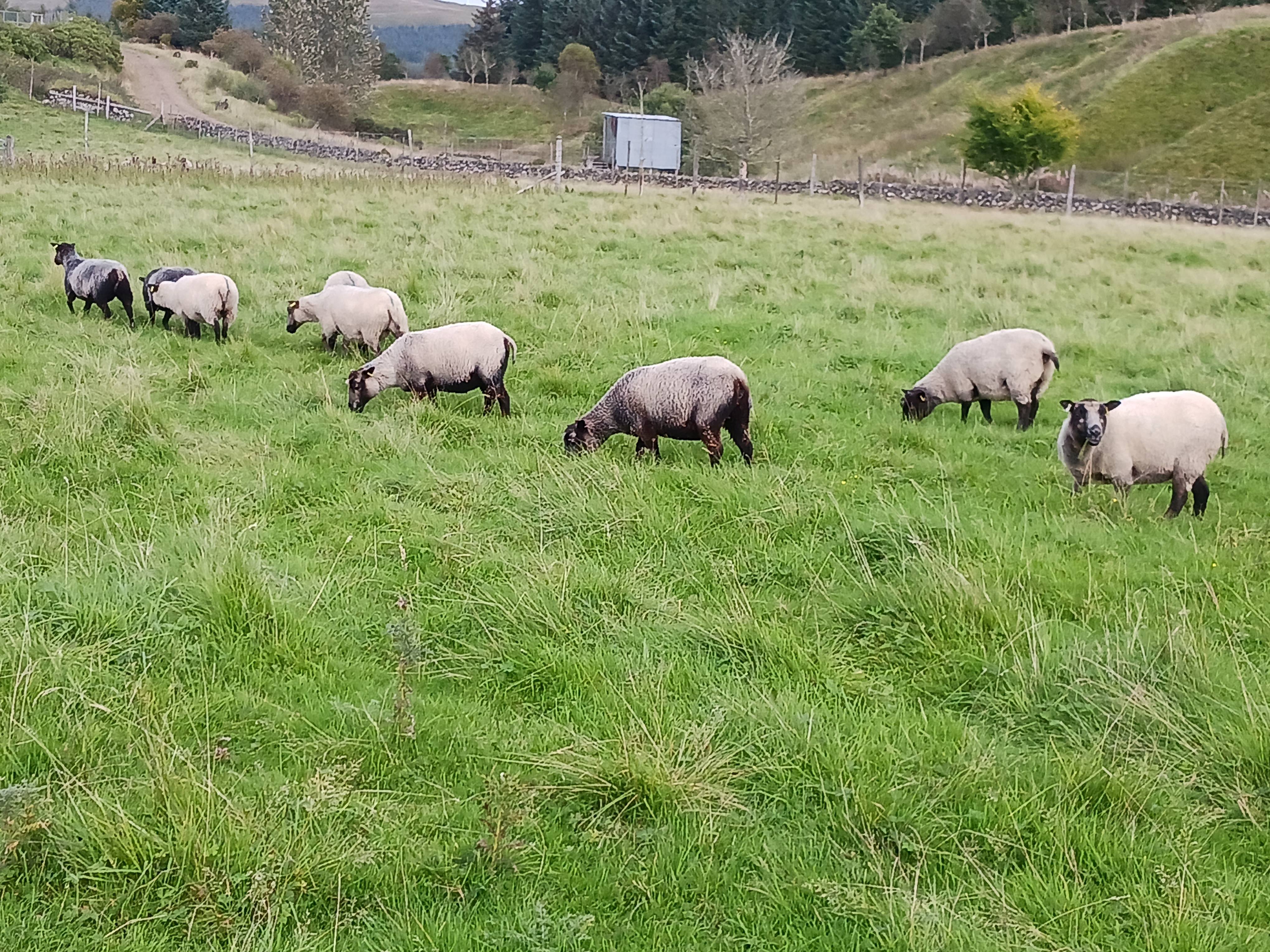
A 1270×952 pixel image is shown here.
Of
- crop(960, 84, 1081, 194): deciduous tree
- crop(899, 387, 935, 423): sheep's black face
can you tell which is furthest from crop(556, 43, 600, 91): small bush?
crop(899, 387, 935, 423): sheep's black face

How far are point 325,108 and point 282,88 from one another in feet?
10.4

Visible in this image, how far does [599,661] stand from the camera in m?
4.45

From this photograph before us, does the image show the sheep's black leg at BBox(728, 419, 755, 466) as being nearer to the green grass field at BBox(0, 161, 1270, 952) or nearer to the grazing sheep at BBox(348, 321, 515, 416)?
the green grass field at BBox(0, 161, 1270, 952)

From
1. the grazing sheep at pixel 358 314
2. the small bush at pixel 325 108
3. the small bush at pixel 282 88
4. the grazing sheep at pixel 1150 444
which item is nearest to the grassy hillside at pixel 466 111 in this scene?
the small bush at pixel 325 108

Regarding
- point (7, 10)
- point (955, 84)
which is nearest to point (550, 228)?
point (955, 84)

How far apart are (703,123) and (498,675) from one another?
53.0 metres

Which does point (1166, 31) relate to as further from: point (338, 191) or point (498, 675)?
point (498, 675)

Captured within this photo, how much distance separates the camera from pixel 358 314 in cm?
1023

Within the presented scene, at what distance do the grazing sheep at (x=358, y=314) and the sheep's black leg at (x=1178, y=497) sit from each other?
7.14 m

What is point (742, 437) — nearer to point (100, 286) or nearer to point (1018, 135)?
point (100, 286)

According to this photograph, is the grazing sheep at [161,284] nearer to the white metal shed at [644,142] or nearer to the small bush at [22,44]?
the white metal shed at [644,142]

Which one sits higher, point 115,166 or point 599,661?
point 115,166

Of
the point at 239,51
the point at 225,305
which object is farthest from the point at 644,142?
the point at 225,305

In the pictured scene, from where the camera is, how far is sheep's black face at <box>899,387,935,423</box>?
880 cm
